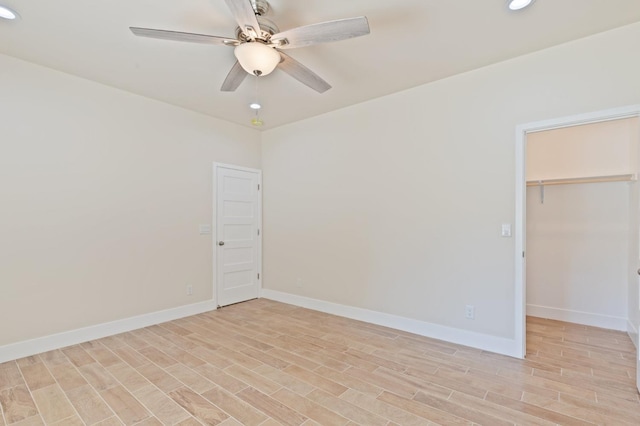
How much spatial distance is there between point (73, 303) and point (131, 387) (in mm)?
→ 1470

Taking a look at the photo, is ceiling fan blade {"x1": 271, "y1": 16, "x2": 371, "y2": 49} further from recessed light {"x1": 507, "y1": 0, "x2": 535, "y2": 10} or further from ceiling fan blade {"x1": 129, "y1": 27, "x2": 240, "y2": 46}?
recessed light {"x1": 507, "y1": 0, "x2": 535, "y2": 10}

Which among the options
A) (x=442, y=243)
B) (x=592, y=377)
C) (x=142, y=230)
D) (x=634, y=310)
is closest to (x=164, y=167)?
(x=142, y=230)

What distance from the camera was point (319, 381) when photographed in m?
2.48

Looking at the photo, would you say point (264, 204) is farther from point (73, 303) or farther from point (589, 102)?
point (589, 102)

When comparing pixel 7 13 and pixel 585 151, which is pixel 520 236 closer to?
pixel 585 151

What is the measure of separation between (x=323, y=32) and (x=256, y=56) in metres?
0.53

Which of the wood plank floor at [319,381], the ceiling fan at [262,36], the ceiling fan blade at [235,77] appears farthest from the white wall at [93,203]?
the ceiling fan at [262,36]

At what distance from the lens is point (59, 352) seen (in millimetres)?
3018

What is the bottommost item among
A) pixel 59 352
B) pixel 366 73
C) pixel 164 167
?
pixel 59 352

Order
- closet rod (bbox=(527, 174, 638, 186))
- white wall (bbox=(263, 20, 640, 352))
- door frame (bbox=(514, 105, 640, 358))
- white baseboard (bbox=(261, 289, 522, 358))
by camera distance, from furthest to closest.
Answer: closet rod (bbox=(527, 174, 638, 186)), white baseboard (bbox=(261, 289, 522, 358)), door frame (bbox=(514, 105, 640, 358)), white wall (bbox=(263, 20, 640, 352))

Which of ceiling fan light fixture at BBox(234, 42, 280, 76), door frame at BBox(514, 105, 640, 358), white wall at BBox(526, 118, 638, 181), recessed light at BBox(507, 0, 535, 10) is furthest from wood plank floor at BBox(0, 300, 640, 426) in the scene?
recessed light at BBox(507, 0, 535, 10)

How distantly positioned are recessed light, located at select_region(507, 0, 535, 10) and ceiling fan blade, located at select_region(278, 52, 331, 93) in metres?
1.41

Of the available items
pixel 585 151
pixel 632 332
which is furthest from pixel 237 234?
pixel 632 332

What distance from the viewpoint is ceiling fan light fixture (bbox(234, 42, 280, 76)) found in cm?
216
